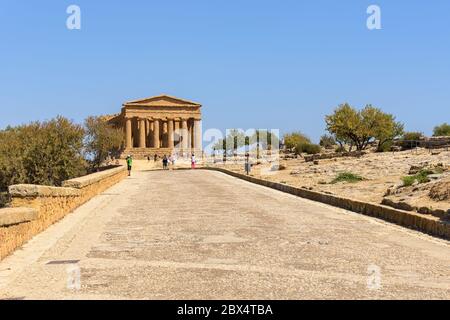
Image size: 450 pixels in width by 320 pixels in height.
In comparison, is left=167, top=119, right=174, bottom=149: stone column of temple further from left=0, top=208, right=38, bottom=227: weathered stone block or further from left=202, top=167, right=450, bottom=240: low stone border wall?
left=0, top=208, right=38, bottom=227: weathered stone block

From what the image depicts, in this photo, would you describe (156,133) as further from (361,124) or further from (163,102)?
(361,124)

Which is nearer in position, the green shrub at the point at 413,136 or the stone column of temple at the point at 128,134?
the green shrub at the point at 413,136

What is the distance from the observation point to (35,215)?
10.9 meters

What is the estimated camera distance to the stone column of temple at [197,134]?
399 ft

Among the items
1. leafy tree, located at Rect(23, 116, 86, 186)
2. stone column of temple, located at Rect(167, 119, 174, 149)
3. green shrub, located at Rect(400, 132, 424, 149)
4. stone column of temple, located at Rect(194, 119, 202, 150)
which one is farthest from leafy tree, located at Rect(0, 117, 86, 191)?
stone column of temple, located at Rect(194, 119, 202, 150)

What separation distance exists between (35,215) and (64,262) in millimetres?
2982

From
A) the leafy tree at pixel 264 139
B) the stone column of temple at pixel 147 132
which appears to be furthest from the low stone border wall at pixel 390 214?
the leafy tree at pixel 264 139

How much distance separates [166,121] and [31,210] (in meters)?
111

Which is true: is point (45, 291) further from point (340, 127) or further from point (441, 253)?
point (340, 127)

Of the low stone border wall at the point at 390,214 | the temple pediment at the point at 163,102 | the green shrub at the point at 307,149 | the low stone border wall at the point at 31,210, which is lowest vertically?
the low stone border wall at the point at 390,214

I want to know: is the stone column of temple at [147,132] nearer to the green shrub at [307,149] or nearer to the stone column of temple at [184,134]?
the stone column of temple at [184,134]

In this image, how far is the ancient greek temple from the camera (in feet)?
389

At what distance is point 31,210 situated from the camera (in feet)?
34.8

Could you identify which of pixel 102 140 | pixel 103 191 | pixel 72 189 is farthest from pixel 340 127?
pixel 72 189
